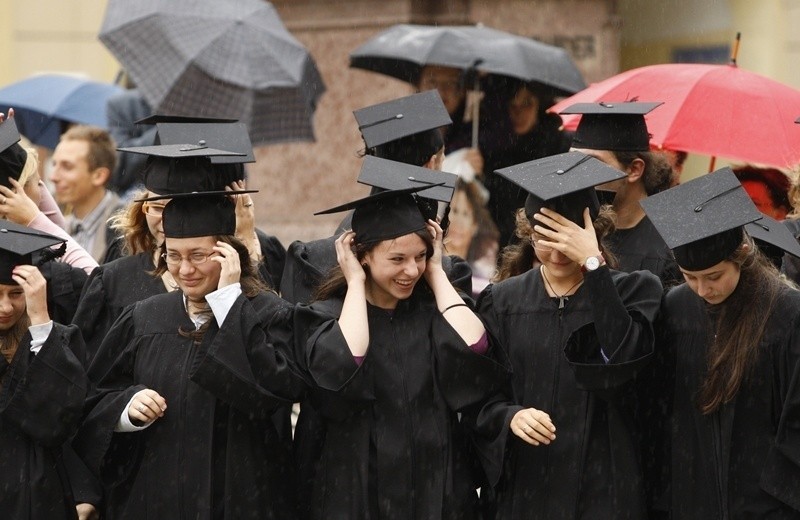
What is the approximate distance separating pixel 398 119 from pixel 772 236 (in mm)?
1879

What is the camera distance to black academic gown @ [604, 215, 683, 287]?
6930 mm

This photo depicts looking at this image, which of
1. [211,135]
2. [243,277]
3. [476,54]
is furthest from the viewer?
[476,54]

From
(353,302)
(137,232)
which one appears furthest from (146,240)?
(353,302)

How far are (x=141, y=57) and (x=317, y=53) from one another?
10.4ft

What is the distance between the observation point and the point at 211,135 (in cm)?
696

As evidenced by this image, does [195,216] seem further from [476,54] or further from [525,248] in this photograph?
[476,54]

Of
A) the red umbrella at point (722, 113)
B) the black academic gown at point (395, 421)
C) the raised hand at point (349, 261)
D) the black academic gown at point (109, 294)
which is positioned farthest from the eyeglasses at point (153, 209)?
the red umbrella at point (722, 113)

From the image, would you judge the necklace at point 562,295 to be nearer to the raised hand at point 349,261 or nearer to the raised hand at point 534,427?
the raised hand at point 534,427

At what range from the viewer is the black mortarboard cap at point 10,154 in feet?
23.0

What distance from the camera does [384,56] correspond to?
395 inches

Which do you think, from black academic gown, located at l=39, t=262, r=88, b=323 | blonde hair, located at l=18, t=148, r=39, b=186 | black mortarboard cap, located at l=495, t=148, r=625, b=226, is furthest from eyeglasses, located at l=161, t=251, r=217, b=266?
blonde hair, located at l=18, t=148, r=39, b=186

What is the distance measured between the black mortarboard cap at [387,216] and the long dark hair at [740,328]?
122 cm

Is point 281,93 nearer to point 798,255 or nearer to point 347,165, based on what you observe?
point 347,165

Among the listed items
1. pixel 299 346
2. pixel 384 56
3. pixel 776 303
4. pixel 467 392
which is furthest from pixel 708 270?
pixel 384 56
